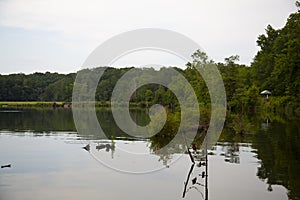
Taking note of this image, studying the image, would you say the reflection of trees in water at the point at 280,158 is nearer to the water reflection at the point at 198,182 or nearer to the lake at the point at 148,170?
the lake at the point at 148,170

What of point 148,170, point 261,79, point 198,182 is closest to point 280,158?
point 198,182

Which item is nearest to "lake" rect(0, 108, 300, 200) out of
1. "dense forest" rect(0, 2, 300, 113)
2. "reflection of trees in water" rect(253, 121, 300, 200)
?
"reflection of trees in water" rect(253, 121, 300, 200)

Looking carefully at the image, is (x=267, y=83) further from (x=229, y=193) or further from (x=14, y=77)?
(x=14, y=77)

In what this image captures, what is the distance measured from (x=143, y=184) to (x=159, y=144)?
764 centimetres

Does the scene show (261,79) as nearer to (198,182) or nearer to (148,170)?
(148,170)

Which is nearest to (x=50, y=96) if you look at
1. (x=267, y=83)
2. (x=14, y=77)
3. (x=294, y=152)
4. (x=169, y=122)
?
(x=14, y=77)

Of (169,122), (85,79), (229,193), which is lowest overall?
(229,193)

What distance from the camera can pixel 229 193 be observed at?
33.4 ft

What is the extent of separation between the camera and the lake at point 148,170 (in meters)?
10.3

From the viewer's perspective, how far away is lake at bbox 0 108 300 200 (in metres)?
10.3

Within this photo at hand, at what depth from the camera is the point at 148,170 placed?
13.2m

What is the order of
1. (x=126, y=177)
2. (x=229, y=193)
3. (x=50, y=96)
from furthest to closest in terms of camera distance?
(x=50, y=96), (x=126, y=177), (x=229, y=193)

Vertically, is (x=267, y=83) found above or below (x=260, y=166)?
above

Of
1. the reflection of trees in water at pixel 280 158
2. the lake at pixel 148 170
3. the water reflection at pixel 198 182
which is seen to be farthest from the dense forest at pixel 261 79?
A: the water reflection at pixel 198 182
